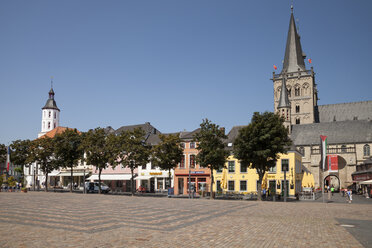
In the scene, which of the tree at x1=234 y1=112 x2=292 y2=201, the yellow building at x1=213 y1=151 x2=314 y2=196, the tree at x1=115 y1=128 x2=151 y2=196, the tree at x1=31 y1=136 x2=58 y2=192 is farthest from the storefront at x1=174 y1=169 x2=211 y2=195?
the tree at x1=31 y1=136 x2=58 y2=192

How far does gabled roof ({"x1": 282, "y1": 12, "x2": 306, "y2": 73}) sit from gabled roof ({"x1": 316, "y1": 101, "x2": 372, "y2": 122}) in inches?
590

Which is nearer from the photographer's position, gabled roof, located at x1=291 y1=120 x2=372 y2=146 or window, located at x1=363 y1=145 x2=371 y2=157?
window, located at x1=363 y1=145 x2=371 y2=157

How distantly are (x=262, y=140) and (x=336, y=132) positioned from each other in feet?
189

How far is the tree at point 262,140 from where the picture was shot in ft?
115

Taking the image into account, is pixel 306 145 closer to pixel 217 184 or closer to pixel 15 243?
pixel 217 184

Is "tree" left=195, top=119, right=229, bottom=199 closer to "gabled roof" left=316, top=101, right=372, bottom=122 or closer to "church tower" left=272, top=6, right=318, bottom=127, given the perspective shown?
"church tower" left=272, top=6, right=318, bottom=127

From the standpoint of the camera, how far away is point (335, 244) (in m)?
11.0

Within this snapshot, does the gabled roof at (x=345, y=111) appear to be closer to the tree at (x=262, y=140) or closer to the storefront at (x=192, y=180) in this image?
the storefront at (x=192, y=180)

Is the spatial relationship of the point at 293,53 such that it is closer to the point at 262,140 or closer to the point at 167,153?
the point at 167,153

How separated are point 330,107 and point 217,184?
73.1 m

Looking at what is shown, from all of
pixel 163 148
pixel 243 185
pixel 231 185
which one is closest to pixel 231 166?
pixel 231 185

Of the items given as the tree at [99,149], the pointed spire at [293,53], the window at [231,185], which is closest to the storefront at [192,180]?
the window at [231,185]

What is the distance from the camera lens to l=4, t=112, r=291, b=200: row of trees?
35688 millimetres

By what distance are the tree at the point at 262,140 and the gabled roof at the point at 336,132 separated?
5251 centimetres
